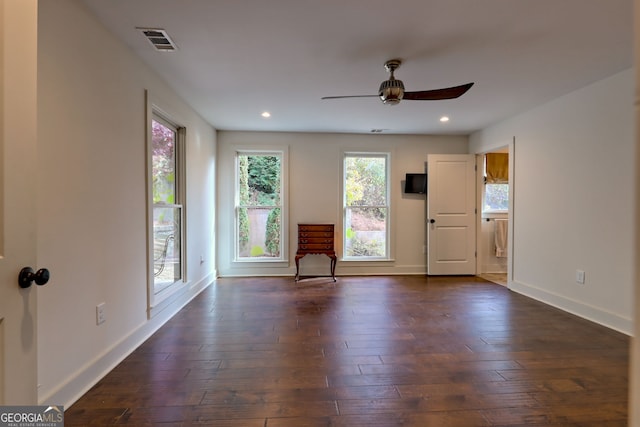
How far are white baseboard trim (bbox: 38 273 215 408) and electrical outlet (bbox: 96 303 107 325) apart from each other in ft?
0.70

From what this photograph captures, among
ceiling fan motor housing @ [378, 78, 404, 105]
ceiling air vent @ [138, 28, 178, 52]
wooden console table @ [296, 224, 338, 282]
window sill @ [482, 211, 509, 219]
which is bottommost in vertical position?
wooden console table @ [296, 224, 338, 282]

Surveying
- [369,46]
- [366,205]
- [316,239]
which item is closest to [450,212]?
[366,205]

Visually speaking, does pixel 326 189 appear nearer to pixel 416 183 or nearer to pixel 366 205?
pixel 366 205

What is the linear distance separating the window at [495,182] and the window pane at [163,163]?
4703mm

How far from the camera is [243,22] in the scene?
6.45 ft

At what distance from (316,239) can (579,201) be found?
3192 millimetres

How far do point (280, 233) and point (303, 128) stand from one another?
1690 millimetres

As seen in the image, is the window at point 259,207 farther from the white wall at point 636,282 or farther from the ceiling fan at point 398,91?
the white wall at point 636,282

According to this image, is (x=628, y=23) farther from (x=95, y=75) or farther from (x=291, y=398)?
(x=95, y=75)

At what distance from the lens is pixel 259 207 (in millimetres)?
4891

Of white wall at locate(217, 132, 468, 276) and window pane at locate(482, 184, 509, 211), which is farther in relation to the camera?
window pane at locate(482, 184, 509, 211)

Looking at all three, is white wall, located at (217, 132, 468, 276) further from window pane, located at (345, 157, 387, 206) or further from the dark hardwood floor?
the dark hardwood floor

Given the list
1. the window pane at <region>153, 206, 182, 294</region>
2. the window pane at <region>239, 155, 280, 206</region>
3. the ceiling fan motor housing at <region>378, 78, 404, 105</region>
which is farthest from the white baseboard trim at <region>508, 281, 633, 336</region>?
the window pane at <region>153, 206, 182, 294</region>

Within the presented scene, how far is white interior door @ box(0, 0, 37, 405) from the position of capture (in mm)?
881
